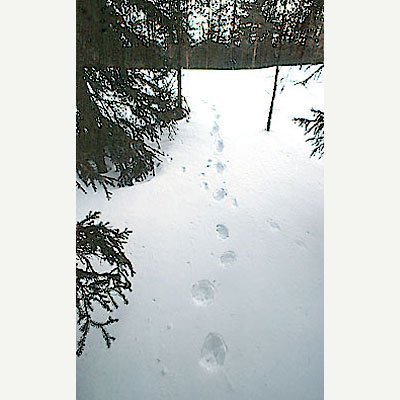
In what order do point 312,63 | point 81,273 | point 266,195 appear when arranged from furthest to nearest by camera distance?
point 266,195
point 312,63
point 81,273

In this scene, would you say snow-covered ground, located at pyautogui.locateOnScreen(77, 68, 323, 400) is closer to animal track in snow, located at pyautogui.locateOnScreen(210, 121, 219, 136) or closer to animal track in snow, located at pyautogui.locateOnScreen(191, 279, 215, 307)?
animal track in snow, located at pyautogui.locateOnScreen(191, 279, 215, 307)

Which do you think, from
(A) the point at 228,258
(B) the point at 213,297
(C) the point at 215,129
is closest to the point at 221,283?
(B) the point at 213,297

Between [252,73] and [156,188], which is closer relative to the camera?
[156,188]

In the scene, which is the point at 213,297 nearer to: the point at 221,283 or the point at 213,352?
the point at 221,283

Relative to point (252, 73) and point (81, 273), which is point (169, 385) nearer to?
point (81, 273)

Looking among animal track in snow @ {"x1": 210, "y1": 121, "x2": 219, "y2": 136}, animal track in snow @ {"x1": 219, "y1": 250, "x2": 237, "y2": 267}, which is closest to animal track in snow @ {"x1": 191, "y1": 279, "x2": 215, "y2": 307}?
animal track in snow @ {"x1": 219, "y1": 250, "x2": 237, "y2": 267}

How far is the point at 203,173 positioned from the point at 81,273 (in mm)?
2431

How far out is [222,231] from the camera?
112 inches

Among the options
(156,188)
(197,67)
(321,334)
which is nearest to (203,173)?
(156,188)

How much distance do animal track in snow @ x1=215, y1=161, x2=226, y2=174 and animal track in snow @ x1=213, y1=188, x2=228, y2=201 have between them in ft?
1.59

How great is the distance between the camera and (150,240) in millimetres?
2531

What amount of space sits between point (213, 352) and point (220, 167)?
97.1 inches

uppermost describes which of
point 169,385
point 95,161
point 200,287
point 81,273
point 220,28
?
point 220,28

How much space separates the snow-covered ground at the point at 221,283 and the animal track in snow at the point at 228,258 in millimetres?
14
